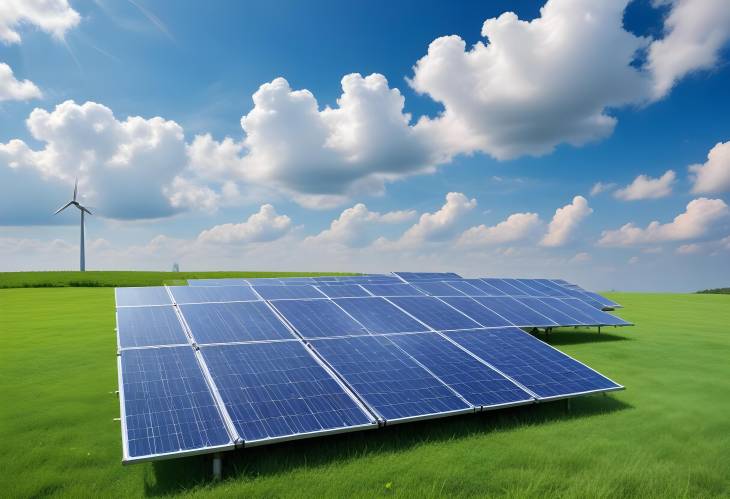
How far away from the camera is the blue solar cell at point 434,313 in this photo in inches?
599

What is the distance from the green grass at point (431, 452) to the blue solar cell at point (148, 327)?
1954 mm

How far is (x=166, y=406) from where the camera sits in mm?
8695

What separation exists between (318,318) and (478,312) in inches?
259

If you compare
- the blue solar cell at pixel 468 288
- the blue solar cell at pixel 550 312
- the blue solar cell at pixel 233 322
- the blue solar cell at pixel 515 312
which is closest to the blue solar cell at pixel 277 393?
the blue solar cell at pixel 233 322

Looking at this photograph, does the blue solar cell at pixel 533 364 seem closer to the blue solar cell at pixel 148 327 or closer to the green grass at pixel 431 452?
the green grass at pixel 431 452

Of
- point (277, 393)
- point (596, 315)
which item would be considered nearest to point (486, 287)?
point (596, 315)

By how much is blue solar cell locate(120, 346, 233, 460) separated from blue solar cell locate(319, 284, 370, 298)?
7641 mm

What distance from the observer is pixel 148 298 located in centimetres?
1523

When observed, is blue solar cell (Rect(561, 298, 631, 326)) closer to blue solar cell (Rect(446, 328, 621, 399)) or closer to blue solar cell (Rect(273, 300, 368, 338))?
blue solar cell (Rect(446, 328, 621, 399))

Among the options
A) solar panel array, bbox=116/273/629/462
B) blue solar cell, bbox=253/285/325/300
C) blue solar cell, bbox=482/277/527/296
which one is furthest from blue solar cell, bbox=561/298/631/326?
blue solar cell, bbox=253/285/325/300

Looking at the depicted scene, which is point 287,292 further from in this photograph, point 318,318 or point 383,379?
point 383,379

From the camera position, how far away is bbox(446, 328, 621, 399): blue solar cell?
1170 cm

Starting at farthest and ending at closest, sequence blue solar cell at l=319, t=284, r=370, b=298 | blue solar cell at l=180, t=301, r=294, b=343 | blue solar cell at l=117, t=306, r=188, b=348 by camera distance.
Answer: blue solar cell at l=319, t=284, r=370, b=298
blue solar cell at l=180, t=301, r=294, b=343
blue solar cell at l=117, t=306, r=188, b=348

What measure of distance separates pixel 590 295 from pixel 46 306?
37.1 meters
